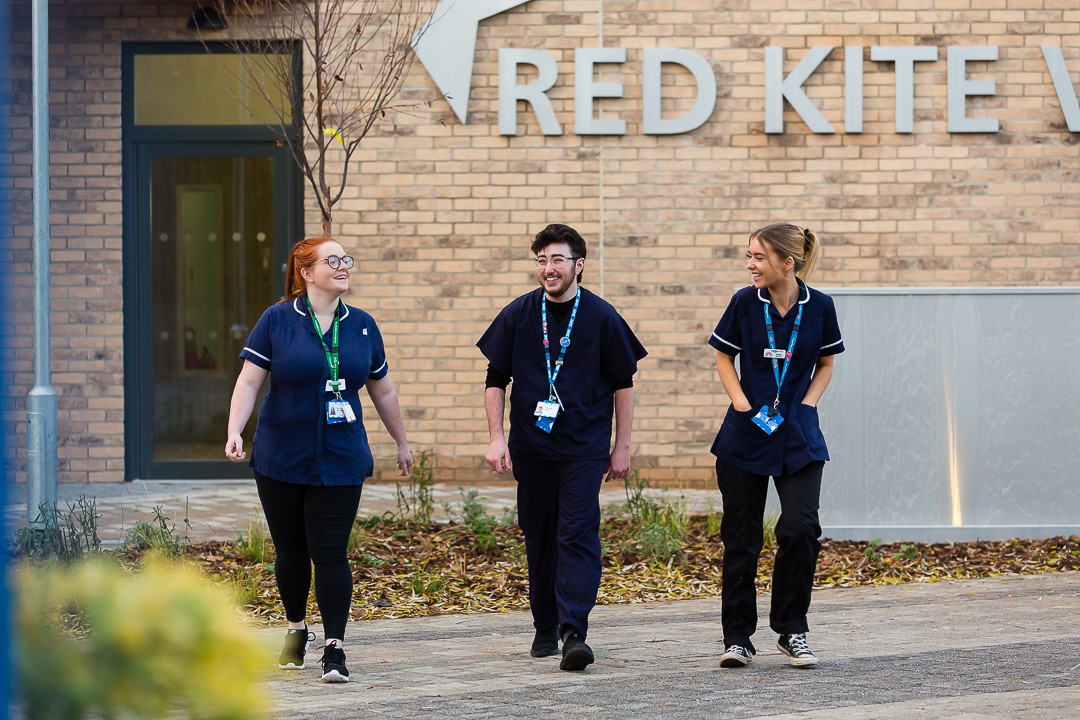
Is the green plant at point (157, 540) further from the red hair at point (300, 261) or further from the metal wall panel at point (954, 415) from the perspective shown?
the metal wall panel at point (954, 415)

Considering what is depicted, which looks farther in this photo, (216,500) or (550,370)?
(216,500)

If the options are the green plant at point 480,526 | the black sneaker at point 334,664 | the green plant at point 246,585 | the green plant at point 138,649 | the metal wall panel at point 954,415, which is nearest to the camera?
the green plant at point 138,649

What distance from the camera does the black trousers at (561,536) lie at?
632cm

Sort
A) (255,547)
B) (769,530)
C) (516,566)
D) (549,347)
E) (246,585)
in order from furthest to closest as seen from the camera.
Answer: (769,530) < (516,566) < (255,547) < (246,585) < (549,347)

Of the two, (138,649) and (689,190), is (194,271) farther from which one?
(138,649)

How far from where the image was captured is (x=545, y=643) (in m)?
6.51

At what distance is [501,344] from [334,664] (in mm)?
1518

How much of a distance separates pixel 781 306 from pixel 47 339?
471cm

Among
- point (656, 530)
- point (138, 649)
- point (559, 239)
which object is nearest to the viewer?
point (138, 649)

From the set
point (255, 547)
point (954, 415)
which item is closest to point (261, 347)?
point (255, 547)

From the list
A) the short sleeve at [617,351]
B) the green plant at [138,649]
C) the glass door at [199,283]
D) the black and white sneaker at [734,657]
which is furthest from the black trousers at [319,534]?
the glass door at [199,283]

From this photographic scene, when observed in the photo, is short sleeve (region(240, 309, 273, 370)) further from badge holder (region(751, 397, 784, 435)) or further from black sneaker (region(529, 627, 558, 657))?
badge holder (region(751, 397, 784, 435))

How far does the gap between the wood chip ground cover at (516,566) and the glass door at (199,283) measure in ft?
12.1

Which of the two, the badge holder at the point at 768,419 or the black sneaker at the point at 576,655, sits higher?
the badge holder at the point at 768,419
